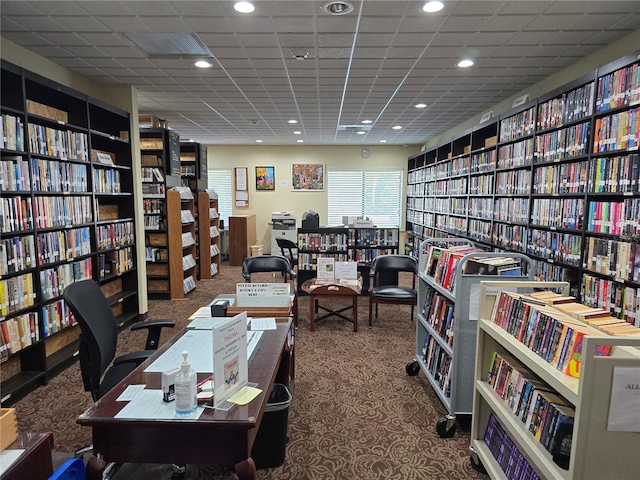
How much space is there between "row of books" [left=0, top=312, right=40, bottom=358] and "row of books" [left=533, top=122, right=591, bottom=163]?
4.76 m

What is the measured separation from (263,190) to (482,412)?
8.47 metres

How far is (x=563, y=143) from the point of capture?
3.52 meters

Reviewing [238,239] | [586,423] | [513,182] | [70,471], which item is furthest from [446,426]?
[238,239]

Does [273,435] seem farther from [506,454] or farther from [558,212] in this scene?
[558,212]

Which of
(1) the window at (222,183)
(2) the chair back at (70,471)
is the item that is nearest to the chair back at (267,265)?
(2) the chair back at (70,471)

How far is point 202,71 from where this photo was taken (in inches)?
164

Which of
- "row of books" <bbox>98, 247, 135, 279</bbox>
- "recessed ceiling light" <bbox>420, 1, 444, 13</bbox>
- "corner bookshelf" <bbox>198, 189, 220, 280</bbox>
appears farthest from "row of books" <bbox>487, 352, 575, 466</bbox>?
"corner bookshelf" <bbox>198, 189, 220, 280</bbox>

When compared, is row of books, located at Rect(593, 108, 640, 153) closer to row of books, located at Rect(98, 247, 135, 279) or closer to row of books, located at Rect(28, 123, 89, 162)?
row of books, located at Rect(28, 123, 89, 162)

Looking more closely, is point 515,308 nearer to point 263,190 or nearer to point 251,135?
point 251,135

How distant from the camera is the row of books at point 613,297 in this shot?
2.70 m

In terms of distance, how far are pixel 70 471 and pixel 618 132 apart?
3.76m

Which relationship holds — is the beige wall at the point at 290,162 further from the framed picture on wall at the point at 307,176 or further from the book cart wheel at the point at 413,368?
the book cart wheel at the point at 413,368

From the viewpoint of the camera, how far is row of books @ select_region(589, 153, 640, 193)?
107 inches

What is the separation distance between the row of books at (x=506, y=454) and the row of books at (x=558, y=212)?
2105 mm
